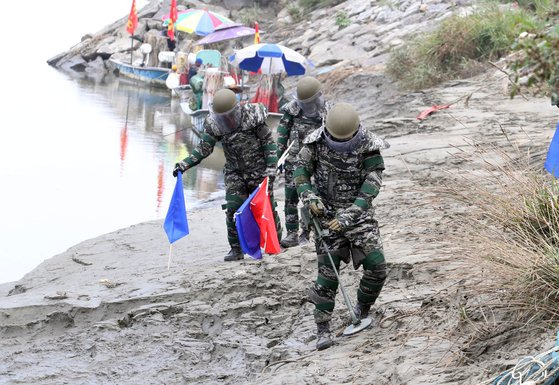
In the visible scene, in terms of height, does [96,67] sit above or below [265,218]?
below

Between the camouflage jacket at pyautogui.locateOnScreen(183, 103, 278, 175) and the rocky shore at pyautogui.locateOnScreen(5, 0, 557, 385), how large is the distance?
0.97 meters

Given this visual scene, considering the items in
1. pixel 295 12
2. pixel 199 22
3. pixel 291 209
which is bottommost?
pixel 295 12

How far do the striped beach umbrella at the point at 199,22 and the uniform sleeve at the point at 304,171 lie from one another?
26.1 metres

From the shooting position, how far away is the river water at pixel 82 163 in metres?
15.1

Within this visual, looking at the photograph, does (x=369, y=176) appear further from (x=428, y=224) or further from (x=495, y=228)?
(x=428, y=224)

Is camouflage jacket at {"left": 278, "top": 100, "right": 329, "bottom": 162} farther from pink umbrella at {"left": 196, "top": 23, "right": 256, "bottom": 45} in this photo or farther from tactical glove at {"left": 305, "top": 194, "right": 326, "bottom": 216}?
pink umbrella at {"left": 196, "top": 23, "right": 256, "bottom": 45}

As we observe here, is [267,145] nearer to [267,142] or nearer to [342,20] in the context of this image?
[267,142]

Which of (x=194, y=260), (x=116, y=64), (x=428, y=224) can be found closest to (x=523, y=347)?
(x=428, y=224)

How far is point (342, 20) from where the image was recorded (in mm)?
31812

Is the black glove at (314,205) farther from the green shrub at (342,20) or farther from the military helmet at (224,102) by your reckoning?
the green shrub at (342,20)

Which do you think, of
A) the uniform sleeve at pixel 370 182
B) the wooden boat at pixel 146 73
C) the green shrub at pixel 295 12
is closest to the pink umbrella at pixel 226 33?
the wooden boat at pixel 146 73

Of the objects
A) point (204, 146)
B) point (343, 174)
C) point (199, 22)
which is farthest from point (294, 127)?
point (199, 22)

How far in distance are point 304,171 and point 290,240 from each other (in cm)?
326

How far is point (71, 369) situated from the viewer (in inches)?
317
